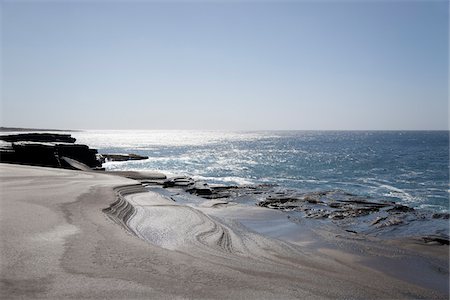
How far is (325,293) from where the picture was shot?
264 inches

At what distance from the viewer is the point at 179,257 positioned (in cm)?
Answer: 816

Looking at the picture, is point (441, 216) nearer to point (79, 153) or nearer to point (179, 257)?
point (179, 257)

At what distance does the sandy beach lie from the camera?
6227 mm

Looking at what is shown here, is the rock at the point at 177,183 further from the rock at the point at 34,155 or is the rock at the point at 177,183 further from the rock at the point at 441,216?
the rock at the point at 441,216

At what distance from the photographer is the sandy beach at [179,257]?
623cm

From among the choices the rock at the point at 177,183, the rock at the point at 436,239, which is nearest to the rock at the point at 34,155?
the rock at the point at 177,183

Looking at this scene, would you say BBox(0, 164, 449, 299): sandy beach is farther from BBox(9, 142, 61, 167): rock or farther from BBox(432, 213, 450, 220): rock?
BBox(9, 142, 61, 167): rock

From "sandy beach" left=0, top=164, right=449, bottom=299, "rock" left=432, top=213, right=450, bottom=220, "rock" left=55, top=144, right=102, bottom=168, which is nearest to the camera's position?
"sandy beach" left=0, top=164, right=449, bottom=299

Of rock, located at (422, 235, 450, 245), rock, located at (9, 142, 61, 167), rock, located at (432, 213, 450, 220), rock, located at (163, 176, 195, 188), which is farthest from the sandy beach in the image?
rock, located at (9, 142, 61, 167)

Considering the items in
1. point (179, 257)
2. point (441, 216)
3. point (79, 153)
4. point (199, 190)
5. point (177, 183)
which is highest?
point (79, 153)

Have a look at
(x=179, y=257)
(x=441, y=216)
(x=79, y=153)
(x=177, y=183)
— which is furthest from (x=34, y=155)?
(x=441, y=216)

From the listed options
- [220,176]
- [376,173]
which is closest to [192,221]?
[220,176]

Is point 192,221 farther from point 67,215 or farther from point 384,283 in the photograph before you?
point 384,283

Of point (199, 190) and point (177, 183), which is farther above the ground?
point (177, 183)
